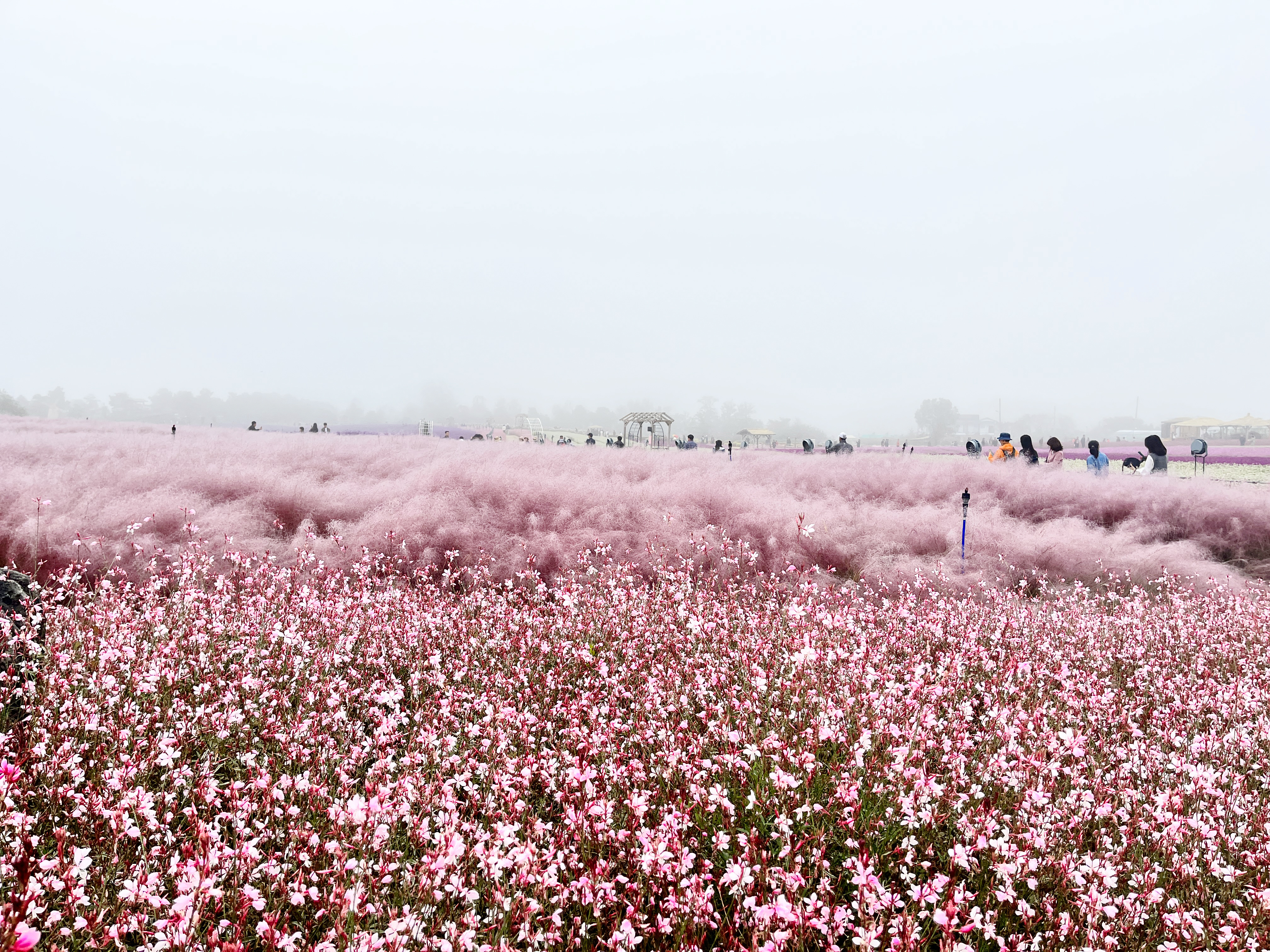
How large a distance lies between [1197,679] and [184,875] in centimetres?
633

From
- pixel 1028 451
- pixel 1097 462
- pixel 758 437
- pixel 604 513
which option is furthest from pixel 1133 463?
pixel 758 437

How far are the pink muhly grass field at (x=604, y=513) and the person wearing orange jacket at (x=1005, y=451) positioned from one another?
4.62 metres

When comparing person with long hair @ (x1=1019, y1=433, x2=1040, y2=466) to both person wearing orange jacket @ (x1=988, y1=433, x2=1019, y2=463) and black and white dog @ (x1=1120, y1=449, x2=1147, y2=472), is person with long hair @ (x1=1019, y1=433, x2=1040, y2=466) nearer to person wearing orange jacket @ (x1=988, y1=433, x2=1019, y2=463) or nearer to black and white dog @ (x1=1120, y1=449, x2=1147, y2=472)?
person wearing orange jacket @ (x1=988, y1=433, x2=1019, y2=463)

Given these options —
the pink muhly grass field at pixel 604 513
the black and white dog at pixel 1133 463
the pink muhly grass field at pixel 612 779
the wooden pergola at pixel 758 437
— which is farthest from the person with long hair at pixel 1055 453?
the wooden pergola at pixel 758 437

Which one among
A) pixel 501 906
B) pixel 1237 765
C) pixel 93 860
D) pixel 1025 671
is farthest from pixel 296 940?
pixel 1237 765

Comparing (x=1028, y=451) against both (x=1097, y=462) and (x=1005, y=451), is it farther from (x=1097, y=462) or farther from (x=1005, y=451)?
(x=1097, y=462)

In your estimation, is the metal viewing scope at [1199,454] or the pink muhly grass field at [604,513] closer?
the pink muhly grass field at [604,513]

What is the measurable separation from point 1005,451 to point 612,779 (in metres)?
19.9

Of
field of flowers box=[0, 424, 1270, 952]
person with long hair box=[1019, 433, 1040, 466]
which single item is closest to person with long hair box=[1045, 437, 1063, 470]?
person with long hair box=[1019, 433, 1040, 466]

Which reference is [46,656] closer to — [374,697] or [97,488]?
[374,697]

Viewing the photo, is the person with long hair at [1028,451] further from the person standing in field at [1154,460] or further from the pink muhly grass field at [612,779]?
the pink muhly grass field at [612,779]

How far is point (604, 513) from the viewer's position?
898cm

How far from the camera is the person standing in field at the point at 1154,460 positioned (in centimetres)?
1872

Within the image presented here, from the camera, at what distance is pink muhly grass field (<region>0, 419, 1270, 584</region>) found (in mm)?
7602
